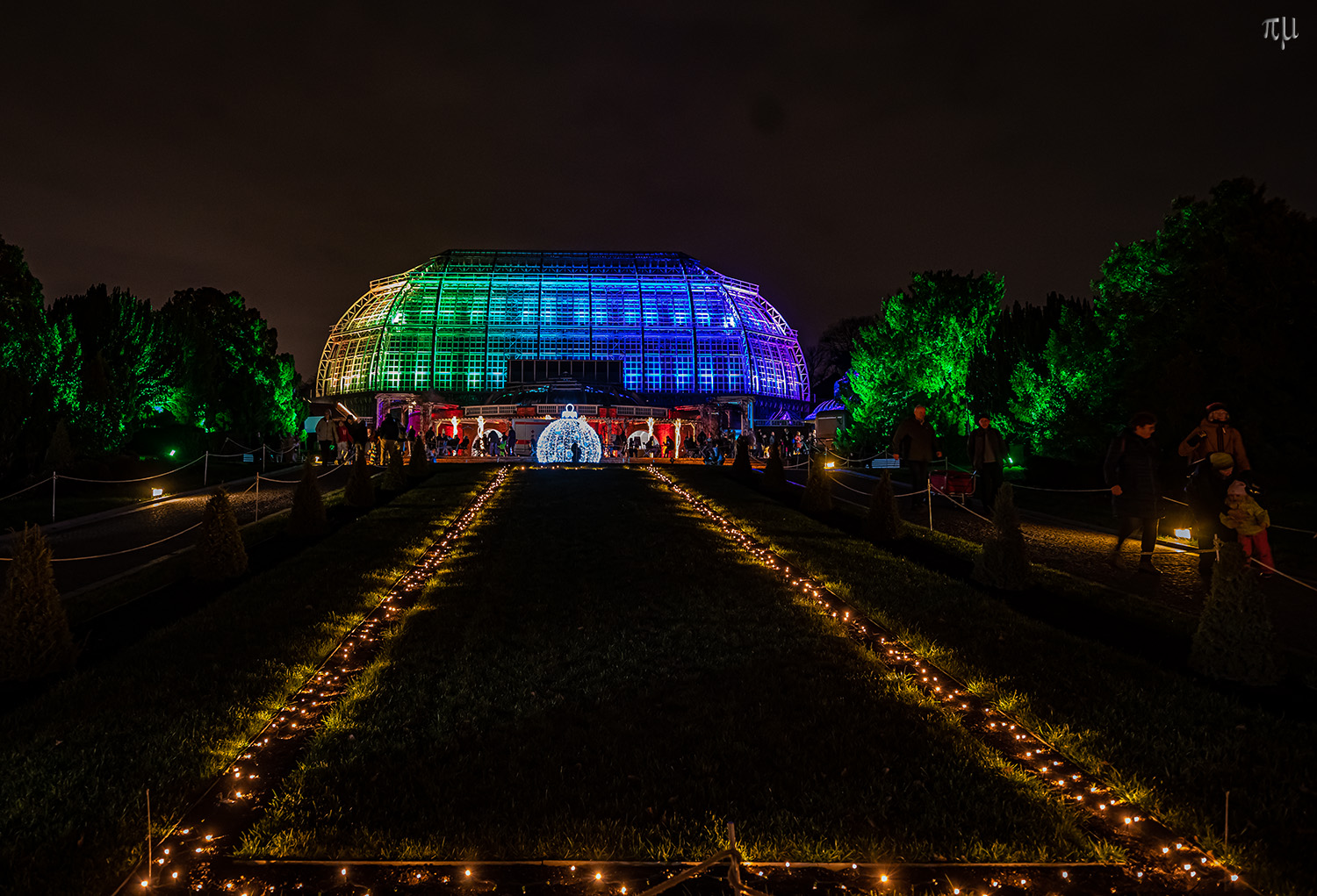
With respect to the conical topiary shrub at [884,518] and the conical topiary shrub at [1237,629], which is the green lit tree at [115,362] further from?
the conical topiary shrub at [1237,629]

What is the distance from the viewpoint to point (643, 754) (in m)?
4.50

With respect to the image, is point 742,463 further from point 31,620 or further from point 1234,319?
point 31,620

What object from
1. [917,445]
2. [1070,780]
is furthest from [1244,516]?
[917,445]

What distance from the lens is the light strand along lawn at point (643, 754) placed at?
3.65 m

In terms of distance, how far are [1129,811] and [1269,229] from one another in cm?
1859

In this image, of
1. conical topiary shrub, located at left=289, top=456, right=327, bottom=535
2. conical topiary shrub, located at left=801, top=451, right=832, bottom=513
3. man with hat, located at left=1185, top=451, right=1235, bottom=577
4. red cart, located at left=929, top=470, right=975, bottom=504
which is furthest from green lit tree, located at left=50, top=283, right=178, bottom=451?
man with hat, located at left=1185, top=451, right=1235, bottom=577

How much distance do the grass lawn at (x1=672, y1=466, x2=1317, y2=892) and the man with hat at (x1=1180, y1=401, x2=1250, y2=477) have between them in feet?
11.4

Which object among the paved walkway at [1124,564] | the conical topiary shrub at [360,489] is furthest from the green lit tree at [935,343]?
the conical topiary shrub at [360,489]

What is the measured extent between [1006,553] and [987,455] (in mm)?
6380

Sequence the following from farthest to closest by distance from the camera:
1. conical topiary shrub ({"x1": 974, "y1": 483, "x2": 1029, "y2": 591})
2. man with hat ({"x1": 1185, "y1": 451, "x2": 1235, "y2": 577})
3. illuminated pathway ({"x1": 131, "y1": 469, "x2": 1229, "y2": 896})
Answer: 1. man with hat ({"x1": 1185, "y1": 451, "x2": 1235, "y2": 577})
2. conical topiary shrub ({"x1": 974, "y1": 483, "x2": 1029, "y2": 591})
3. illuminated pathway ({"x1": 131, "y1": 469, "x2": 1229, "y2": 896})

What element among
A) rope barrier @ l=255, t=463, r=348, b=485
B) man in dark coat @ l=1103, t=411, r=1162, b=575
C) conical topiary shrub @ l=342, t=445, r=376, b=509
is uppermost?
man in dark coat @ l=1103, t=411, r=1162, b=575

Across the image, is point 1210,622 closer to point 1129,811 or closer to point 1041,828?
point 1129,811

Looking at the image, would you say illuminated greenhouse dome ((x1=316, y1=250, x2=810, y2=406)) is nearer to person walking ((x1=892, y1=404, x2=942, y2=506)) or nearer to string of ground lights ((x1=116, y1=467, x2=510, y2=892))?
person walking ((x1=892, y1=404, x2=942, y2=506))

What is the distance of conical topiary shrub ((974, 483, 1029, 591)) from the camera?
9.02 metres
